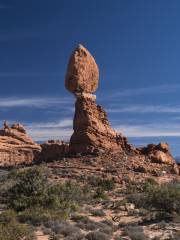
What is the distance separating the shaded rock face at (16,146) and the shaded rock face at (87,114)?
19.9 m

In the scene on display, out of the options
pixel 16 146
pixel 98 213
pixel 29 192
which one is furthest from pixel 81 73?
pixel 16 146

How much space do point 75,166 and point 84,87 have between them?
768 cm

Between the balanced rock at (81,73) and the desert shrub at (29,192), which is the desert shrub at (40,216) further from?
the balanced rock at (81,73)

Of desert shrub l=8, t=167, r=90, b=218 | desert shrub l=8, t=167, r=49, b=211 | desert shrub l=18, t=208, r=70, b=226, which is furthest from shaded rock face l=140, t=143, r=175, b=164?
desert shrub l=18, t=208, r=70, b=226

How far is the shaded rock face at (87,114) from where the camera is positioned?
40.9m

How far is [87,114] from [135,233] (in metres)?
23.2

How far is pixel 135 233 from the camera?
18.2 m

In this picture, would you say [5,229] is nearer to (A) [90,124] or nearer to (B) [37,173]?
(B) [37,173]

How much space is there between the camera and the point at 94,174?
121 ft

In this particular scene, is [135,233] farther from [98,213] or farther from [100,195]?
[100,195]

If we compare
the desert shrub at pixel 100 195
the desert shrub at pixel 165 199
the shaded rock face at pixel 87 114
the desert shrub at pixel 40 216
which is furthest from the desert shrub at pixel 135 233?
the shaded rock face at pixel 87 114

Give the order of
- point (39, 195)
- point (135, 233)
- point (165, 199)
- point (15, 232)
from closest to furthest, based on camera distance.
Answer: point (15, 232), point (135, 233), point (165, 199), point (39, 195)

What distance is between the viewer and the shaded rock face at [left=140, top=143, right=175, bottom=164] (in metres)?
42.9

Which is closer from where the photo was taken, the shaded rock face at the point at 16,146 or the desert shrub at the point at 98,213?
the desert shrub at the point at 98,213
